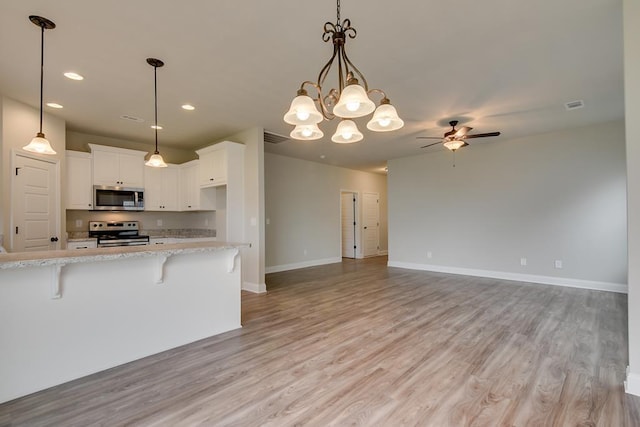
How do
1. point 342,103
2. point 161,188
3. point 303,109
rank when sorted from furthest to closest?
point 161,188 < point 303,109 < point 342,103

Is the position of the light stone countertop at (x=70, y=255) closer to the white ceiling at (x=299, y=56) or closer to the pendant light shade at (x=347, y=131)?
the pendant light shade at (x=347, y=131)

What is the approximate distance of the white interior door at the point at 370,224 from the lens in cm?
945

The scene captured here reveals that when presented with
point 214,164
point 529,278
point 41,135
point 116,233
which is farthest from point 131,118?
point 529,278

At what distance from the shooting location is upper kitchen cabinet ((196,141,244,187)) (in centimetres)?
510

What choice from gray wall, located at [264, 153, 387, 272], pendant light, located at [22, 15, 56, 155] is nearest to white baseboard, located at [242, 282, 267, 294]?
gray wall, located at [264, 153, 387, 272]

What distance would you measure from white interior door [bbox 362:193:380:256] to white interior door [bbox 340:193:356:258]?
1.07ft

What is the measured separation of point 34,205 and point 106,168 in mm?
1317

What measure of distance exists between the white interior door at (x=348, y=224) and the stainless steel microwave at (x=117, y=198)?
18.4ft

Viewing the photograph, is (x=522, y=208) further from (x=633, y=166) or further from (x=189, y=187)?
(x=189, y=187)

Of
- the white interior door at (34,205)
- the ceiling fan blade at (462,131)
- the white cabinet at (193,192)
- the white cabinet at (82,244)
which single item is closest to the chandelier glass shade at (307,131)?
the ceiling fan blade at (462,131)

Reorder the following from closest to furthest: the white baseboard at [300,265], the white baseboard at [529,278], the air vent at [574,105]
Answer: the air vent at [574,105] → the white baseboard at [529,278] → the white baseboard at [300,265]

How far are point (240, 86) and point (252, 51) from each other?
796 millimetres

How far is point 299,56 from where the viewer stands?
2.88m

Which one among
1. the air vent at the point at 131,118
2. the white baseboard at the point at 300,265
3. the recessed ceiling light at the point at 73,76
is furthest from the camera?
the white baseboard at the point at 300,265
